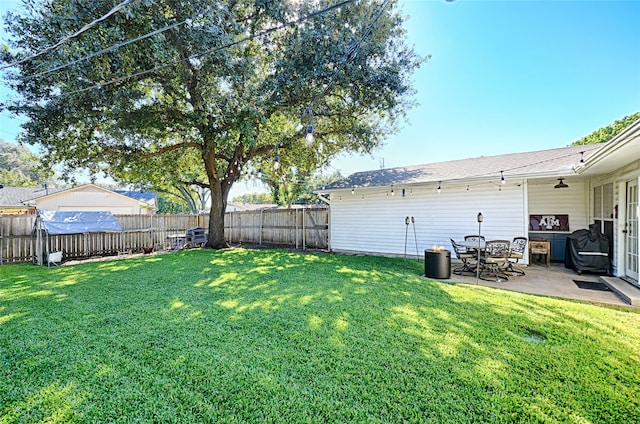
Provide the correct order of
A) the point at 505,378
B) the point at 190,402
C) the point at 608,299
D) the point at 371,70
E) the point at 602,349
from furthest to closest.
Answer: the point at 371,70 → the point at 608,299 → the point at 602,349 → the point at 505,378 → the point at 190,402

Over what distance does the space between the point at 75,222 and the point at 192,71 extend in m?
6.19

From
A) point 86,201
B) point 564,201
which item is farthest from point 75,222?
point 564,201

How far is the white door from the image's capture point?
5096 millimetres

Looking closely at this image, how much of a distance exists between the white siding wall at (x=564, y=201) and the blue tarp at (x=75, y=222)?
45.1 feet

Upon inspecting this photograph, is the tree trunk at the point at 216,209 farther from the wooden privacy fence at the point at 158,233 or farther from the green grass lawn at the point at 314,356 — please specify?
the green grass lawn at the point at 314,356

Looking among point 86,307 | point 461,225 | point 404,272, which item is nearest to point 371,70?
point 461,225

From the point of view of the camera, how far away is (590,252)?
613 cm

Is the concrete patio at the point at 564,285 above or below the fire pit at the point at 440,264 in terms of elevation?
below

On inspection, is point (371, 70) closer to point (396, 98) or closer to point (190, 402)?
point (396, 98)

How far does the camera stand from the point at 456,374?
236cm

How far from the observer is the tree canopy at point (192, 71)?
6125 mm

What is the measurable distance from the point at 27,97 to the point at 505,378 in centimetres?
1157

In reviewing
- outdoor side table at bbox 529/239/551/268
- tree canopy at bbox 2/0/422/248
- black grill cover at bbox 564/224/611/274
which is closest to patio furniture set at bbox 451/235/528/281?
outdoor side table at bbox 529/239/551/268

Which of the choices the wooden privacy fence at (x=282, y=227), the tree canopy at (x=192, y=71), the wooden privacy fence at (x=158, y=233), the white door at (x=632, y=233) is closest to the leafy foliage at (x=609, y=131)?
the white door at (x=632, y=233)
